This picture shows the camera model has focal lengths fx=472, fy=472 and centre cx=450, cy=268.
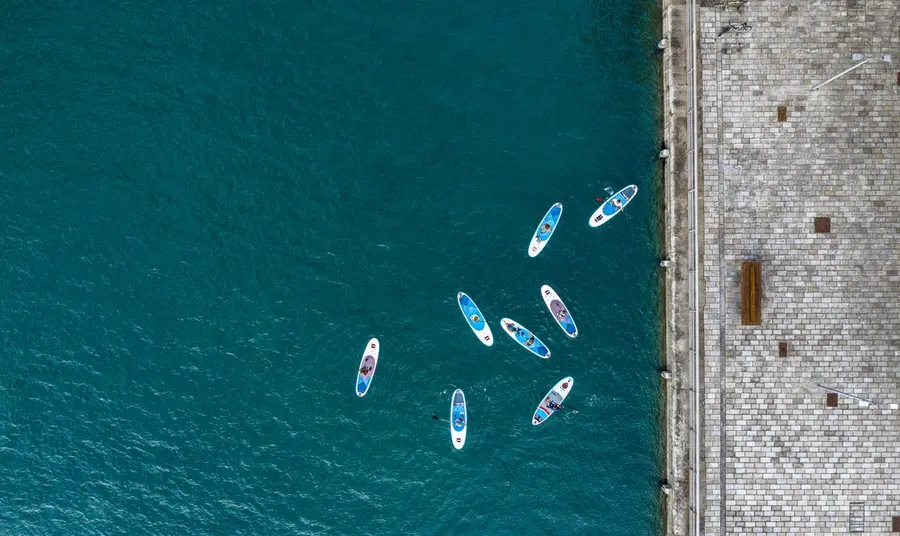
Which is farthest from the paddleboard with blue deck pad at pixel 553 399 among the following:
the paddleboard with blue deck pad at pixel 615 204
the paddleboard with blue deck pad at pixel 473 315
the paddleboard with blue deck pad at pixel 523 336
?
the paddleboard with blue deck pad at pixel 615 204

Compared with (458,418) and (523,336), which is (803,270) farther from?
(458,418)

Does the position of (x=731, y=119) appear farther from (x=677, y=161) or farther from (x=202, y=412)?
(x=202, y=412)

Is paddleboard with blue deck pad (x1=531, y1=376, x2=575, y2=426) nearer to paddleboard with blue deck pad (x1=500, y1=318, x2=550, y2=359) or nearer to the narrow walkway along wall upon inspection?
paddleboard with blue deck pad (x1=500, y1=318, x2=550, y2=359)

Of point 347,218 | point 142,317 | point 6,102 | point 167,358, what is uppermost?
point 6,102

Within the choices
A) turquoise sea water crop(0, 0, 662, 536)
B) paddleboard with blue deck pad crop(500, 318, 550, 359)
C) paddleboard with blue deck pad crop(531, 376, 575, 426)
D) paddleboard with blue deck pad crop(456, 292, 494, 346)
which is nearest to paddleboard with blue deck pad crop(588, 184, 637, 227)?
turquoise sea water crop(0, 0, 662, 536)

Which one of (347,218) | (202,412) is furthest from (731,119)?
(202,412)

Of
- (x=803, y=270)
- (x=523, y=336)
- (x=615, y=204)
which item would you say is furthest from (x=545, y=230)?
(x=803, y=270)
